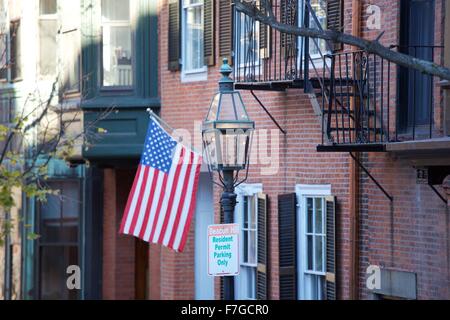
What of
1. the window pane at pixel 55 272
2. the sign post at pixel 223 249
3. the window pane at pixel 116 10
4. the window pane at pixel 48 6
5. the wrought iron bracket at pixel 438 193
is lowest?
the window pane at pixel 55 272

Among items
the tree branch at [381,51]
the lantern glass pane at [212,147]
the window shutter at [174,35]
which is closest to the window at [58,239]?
the window shutter at [174,35]

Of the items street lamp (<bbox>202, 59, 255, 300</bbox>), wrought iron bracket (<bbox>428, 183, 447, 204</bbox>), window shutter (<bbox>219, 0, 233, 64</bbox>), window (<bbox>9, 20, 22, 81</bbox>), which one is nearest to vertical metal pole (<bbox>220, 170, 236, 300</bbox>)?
street lamp (<bbox>202, 59, 255, 300</bbox>)

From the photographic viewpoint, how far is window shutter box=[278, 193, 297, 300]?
1747 cm

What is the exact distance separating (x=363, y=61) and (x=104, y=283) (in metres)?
8.86

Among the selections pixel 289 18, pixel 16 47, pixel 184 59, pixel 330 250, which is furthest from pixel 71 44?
pixel 330 250

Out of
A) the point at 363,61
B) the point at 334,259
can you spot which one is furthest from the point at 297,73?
the point at 334,259

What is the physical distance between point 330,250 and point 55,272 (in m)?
7.89

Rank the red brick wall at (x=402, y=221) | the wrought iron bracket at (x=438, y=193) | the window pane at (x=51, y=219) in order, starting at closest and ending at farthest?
the wrought iron bracket at (x=438, y=193) → the red brick wall at (x=402, y=221) → the window pane at (x=51, y=219)

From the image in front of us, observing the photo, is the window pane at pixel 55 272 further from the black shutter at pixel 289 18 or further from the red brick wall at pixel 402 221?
the red brick wall at pixel 402 221

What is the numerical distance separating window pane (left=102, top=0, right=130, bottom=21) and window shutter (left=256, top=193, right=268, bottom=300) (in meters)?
4.87

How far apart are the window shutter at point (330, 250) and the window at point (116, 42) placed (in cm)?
597

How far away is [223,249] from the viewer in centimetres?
1298

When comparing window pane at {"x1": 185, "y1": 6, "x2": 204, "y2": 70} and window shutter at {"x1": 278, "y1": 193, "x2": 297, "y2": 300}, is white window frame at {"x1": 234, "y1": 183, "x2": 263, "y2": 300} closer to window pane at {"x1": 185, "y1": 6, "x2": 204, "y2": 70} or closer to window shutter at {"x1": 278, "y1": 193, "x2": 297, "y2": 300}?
window shutter at {"x1": 278, "y1": 193, "x2": 297, "y2": 300}

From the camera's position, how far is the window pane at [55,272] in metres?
22.7
